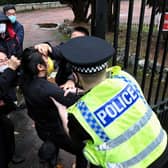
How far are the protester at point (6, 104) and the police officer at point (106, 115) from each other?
36.6 inches

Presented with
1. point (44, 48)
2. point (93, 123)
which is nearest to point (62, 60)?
point (44, 48)

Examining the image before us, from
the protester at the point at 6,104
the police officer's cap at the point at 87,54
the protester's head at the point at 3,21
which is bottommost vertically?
the protester at the point at 6,104

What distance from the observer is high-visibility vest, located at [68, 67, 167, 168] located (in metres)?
1.75

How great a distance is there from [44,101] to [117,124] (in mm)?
1102

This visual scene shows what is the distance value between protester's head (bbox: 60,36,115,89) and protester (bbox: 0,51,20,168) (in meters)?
0.93

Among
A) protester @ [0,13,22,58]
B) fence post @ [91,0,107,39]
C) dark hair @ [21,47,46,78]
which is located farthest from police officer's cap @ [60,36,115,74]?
protester @ [0,13,22,58]

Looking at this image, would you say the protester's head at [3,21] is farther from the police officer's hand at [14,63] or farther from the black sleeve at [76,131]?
the black sleeve at [76,131]

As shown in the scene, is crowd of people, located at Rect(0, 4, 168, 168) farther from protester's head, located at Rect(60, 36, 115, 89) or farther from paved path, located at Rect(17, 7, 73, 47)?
paved path, located at Rect(17, 7, 73, 47)

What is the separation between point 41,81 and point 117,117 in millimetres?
1138

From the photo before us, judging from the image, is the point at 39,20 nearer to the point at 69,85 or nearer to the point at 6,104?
the point at 6,104

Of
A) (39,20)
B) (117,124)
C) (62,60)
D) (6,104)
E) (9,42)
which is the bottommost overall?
(39,20)

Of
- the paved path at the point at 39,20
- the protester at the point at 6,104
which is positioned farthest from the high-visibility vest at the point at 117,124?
the paved path at the point at 39,20

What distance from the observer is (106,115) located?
1.75 metres

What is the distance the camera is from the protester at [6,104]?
8.62ft
